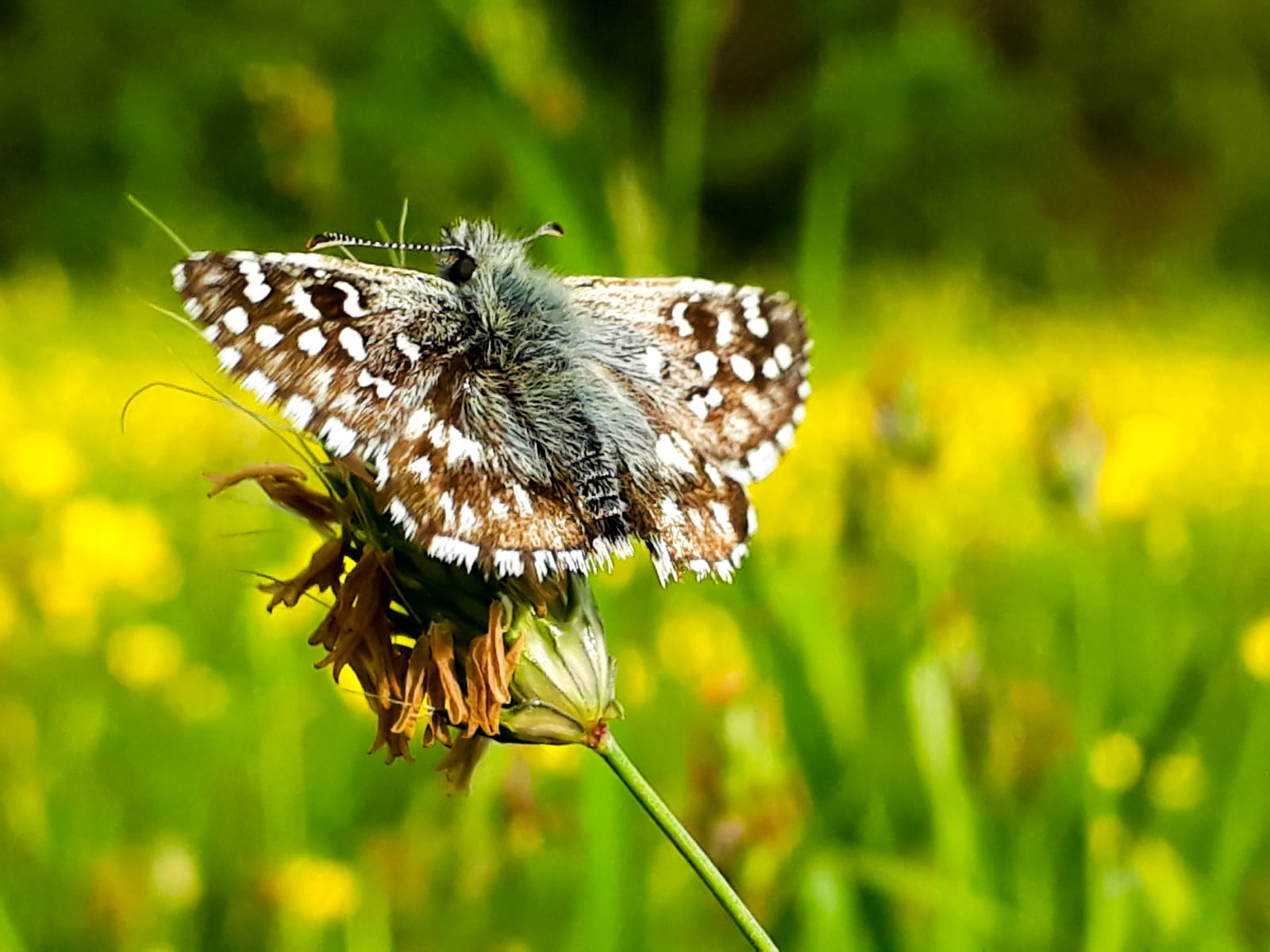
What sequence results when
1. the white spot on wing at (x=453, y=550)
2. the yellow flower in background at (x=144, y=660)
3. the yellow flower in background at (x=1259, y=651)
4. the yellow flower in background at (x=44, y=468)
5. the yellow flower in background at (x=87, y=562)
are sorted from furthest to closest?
the yellow flower in background at (x=44, y=468), the yellow flower in background at (x=87, y=562), the yellow flower in background at (x=144, y=660), the yellow flower in background at (x=1259, y=651), the white spot on wing at (x=453, y=550)

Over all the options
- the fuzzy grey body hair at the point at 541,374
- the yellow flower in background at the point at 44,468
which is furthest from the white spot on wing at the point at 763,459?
the yellow flower in background at the point at 44,468

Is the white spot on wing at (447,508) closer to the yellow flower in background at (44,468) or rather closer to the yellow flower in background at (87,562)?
the yellow flower in background at (87,562)

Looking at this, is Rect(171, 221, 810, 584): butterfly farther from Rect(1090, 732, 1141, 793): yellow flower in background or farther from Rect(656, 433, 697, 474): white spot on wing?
Rect(1090, 732, 1141, 793): yellow flower in background

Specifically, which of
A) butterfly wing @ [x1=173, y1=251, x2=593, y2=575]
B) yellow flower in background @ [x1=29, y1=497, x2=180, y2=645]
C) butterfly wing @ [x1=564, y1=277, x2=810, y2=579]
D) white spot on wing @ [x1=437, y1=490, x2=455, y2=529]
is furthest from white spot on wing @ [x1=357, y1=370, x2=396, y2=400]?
yellow flower in background @ [x1=29, y1=497, x2=180, y2=645]

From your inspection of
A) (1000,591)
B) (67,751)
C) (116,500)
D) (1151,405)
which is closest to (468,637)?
(67,751)

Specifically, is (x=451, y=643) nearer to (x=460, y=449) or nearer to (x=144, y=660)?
(x=460, y=449)

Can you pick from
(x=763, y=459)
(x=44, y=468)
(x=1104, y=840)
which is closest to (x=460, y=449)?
(x=763, y=459)

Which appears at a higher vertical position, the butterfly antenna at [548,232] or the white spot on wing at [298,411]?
the butterfly antenna at [548,232]
